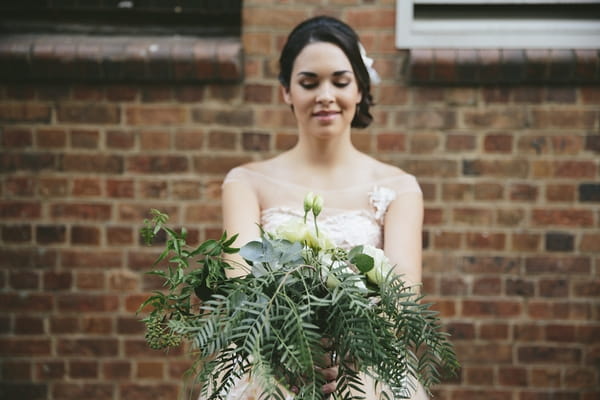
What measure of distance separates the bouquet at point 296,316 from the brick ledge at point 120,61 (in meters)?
1.49

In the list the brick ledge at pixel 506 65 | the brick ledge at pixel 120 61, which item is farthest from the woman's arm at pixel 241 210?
the brick ledge at pixel 506 65

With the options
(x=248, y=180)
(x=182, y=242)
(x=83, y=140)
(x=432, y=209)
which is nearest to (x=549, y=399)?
(x=432, y=209)

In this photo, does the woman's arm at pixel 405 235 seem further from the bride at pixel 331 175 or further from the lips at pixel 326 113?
the lips at pixel 326 113

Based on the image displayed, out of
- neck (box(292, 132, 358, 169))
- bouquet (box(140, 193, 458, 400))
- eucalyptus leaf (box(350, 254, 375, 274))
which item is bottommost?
bouquet (box(140, 193, 458, 400))

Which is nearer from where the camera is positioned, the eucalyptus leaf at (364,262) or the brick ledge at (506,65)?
the eucalyptus leaf at (364,262)

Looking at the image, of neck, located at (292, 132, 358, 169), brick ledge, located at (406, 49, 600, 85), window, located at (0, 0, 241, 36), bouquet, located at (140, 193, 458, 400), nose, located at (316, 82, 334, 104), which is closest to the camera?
bouquet, located at (140, 193, 458, 400)

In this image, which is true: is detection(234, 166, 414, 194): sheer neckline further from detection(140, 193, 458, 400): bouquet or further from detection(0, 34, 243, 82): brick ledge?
detection(140, 193, 458, 400): bouquet

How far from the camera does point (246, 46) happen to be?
260cm

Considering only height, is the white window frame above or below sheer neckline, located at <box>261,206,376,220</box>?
above

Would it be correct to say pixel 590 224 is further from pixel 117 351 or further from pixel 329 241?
pixel 117 351

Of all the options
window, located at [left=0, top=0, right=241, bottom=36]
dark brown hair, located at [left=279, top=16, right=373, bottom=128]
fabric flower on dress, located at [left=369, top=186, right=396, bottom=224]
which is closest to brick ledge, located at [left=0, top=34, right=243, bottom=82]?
window, located at [left=0, top=0, right=241, bottom=36]

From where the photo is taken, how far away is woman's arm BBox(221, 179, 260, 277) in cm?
206

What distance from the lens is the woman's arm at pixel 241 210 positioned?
206cm

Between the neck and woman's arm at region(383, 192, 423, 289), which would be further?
the neck
